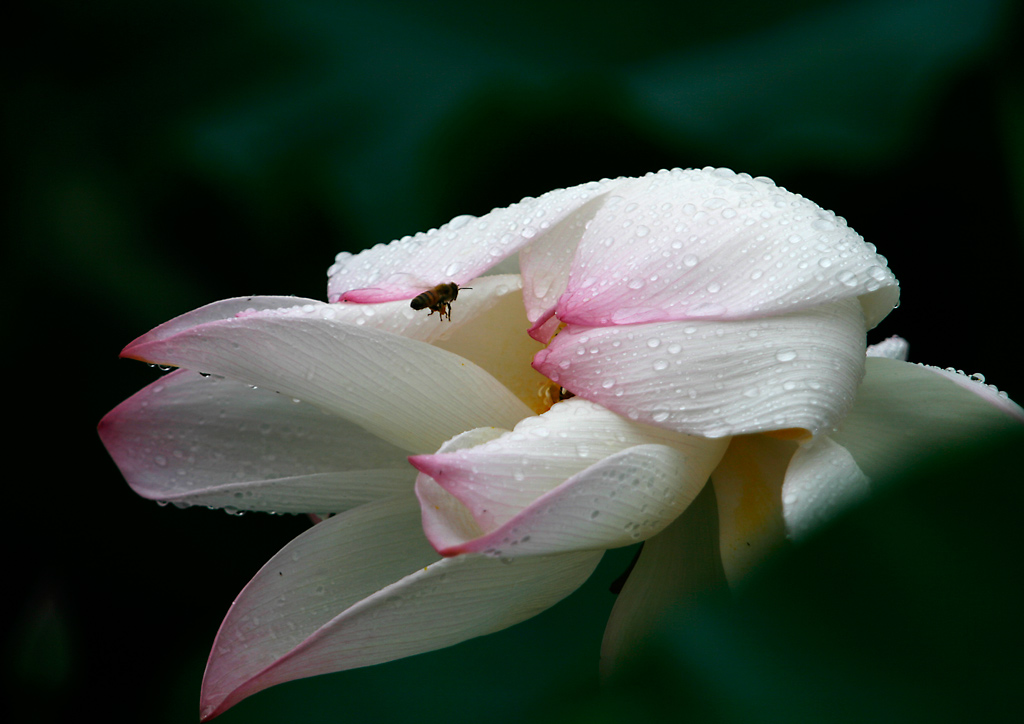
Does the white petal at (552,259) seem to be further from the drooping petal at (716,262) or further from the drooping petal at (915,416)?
the drooping petal at (915,416)

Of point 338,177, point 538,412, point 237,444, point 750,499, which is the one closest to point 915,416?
point 750,499

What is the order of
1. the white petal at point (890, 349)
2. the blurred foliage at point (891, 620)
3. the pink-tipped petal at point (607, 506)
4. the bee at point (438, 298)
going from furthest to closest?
→ the white petal at point (890, 349) → the bee at point (438, 298) → the pink-tipped petal at point (607, 506) → the blurred foliage at point (891, 620)

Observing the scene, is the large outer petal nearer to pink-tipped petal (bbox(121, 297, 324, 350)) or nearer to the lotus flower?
the lotus flower

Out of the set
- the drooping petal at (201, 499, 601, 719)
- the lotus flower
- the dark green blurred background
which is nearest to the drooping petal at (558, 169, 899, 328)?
the lotus flower

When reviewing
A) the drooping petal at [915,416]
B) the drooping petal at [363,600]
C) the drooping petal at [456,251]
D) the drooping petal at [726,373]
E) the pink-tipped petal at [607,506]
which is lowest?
the drooping petal at [363,600]

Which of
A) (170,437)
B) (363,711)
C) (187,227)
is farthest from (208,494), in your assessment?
(187,227)

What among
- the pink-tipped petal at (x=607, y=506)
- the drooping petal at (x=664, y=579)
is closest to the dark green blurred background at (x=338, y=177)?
the drooping petal at (x=664, y=579)

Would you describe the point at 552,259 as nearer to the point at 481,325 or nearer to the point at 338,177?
the point at 481,325
